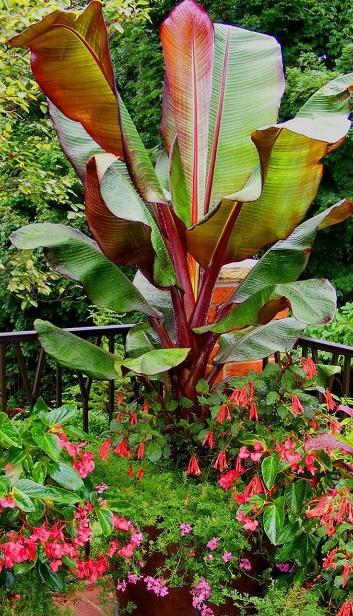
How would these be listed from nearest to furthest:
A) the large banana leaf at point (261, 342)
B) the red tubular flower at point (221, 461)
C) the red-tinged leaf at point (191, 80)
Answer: the red tubular flower at point (221, 461)
the large banana leaf at point (261, 342)
the red-tinged leaf at point (191, 80)

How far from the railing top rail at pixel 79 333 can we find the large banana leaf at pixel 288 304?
665mm

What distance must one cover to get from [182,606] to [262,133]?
1.31 m

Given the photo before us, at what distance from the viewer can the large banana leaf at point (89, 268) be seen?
2162mm

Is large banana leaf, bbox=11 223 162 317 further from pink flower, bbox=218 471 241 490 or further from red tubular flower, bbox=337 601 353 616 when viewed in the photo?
red tubular flower, bbox=337 601 353 616

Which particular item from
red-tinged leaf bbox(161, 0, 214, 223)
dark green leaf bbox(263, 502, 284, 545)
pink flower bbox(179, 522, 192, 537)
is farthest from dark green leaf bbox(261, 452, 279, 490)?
red-tinged leaf bbox(161, 0, 214, 223)

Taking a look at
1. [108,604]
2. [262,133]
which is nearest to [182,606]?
[108,604]

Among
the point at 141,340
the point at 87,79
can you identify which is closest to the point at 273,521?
the point at 141,340

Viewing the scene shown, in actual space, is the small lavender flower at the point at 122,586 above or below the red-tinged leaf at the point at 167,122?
below

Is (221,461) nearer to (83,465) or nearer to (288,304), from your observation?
(83,465)

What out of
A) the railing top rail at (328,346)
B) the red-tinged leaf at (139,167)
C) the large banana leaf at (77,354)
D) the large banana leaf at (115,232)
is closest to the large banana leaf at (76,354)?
the large banana leaf at (77,354)

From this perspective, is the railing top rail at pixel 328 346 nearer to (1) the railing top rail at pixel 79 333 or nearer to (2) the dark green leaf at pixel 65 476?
(1) the railing top rail at pixel 79 333

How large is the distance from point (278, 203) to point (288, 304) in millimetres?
305

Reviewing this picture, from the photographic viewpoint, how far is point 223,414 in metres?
1.92

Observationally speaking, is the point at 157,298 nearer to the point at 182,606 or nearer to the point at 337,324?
the point at 182,606
